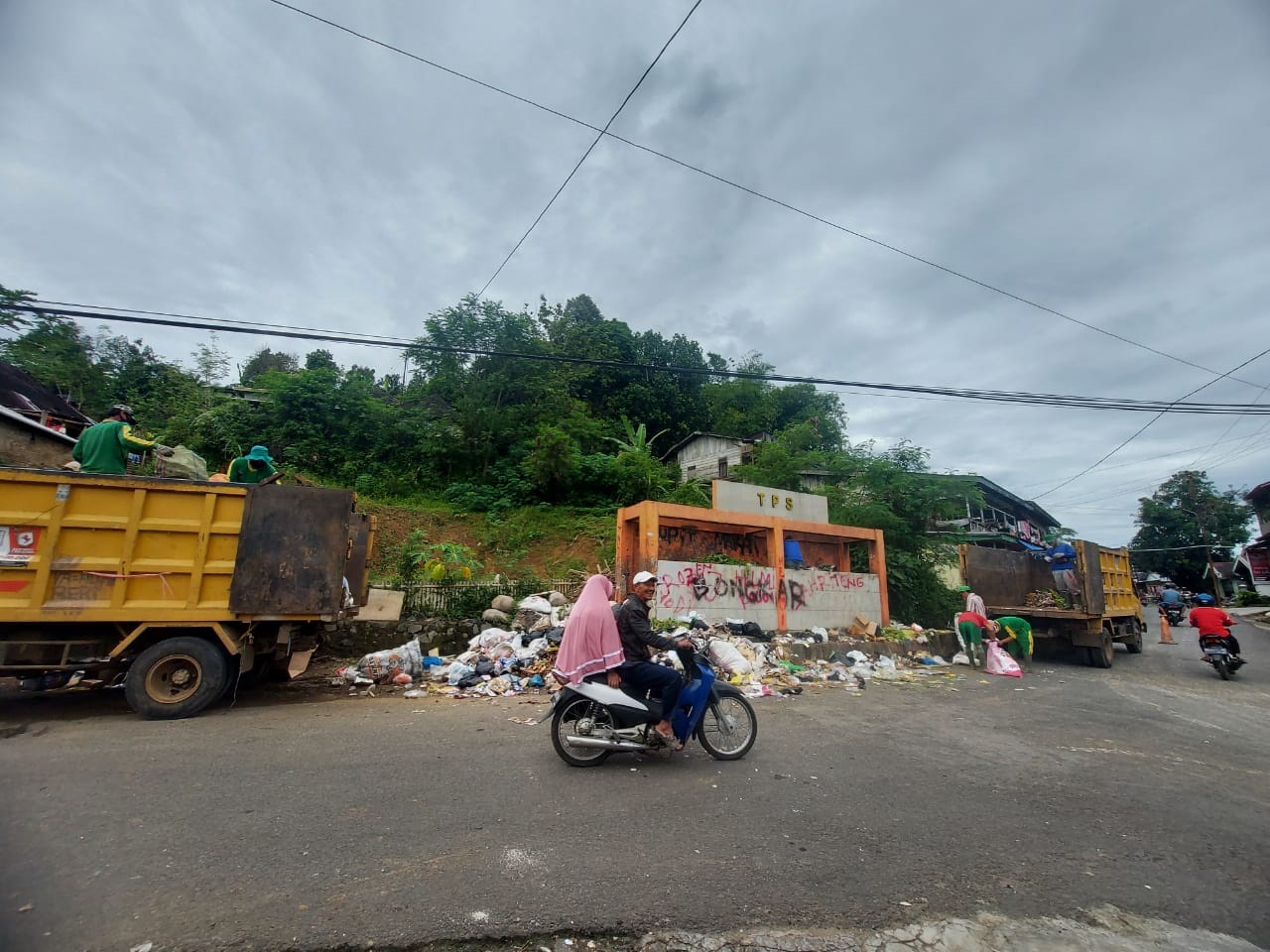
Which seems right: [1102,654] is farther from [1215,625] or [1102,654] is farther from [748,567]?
[748,567]

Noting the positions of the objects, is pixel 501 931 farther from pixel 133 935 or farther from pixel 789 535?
pixel 789 535

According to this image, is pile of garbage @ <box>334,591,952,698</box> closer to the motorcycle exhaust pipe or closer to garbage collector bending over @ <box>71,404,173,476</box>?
the motorcycle exhaust pipe

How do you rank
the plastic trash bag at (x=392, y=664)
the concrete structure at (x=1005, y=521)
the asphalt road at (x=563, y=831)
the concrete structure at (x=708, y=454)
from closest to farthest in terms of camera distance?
the asphalt road at (x=563, y=831)
the plastic trash bag at (x=392, y=664)
the concrete structure at (x=1005, y=521)
the concrete structure at (x=708, y=454)

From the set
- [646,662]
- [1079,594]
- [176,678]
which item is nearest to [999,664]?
[1079,594]

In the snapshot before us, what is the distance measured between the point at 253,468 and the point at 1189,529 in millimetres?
51518

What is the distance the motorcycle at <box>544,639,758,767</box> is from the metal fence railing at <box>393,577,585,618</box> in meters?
6.41

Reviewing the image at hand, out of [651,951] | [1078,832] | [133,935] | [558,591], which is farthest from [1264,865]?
[558,591]

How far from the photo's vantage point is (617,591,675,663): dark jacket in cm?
457

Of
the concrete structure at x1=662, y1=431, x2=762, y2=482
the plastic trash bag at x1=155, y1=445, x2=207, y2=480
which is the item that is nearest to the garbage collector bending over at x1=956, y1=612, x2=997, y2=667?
the plastic trash bag at x1=155, y1=445, x2=207, y2=480

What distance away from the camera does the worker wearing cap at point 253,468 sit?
7031 mm

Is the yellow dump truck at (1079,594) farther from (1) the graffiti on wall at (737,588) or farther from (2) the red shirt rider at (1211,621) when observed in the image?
(1) the graffiti on wall at (737,588)

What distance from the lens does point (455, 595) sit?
421 inches

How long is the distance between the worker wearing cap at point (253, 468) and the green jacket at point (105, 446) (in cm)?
84

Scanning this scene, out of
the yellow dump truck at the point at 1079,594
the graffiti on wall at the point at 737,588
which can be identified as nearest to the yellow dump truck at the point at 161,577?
the graffiti on wall at the point at 737,588
